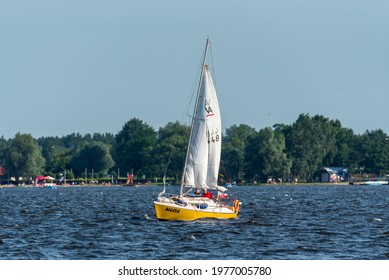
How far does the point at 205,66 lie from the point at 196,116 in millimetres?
4368

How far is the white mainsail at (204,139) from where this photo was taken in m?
90.7

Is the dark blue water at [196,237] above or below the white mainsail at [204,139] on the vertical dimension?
below

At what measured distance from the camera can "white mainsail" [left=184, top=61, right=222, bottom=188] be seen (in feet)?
298

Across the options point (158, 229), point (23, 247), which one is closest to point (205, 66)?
point (158, 229)

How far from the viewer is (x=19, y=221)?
95438mm
